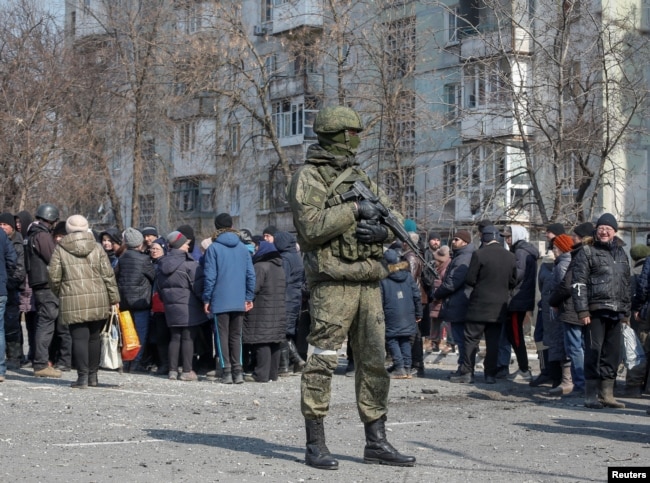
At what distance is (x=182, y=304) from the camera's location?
46.9 ft

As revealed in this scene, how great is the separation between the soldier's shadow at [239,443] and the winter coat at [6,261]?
159 inches

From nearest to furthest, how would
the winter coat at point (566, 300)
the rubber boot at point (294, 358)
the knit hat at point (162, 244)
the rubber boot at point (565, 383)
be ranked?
the winter coat at point (566, 300) < the rubber boot at point (565, 383) < the rubber boot at point (294, 358) < the knit hat at point (162, 244)

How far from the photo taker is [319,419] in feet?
25.5

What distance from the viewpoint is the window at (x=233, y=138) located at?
34281 millimetres

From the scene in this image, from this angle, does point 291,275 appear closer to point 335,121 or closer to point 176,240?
point 176,240

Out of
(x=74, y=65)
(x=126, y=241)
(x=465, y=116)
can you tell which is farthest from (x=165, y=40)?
(x=126, y=241)

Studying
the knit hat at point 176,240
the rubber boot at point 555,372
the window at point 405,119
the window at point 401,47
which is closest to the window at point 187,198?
the window at point 405,119

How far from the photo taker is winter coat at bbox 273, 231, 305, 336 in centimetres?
1494

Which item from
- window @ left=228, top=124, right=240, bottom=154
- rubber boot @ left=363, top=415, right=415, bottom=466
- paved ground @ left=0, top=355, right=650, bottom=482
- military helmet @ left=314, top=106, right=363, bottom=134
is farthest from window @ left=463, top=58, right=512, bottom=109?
rubber boot @ left=363, top=415, right=415, bottom=466

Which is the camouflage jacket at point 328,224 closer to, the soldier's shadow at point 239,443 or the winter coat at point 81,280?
the soldier's shadow at point 239,443

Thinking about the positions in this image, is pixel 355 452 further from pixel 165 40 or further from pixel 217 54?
pixel 165 40

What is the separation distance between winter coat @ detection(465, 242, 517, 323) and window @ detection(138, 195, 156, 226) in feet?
99.4

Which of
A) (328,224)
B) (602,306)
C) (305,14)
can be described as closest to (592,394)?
(602,306)

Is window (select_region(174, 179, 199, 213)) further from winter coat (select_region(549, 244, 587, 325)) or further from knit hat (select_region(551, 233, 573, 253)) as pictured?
winter coat (select_region(549, 244, 587, 325))
